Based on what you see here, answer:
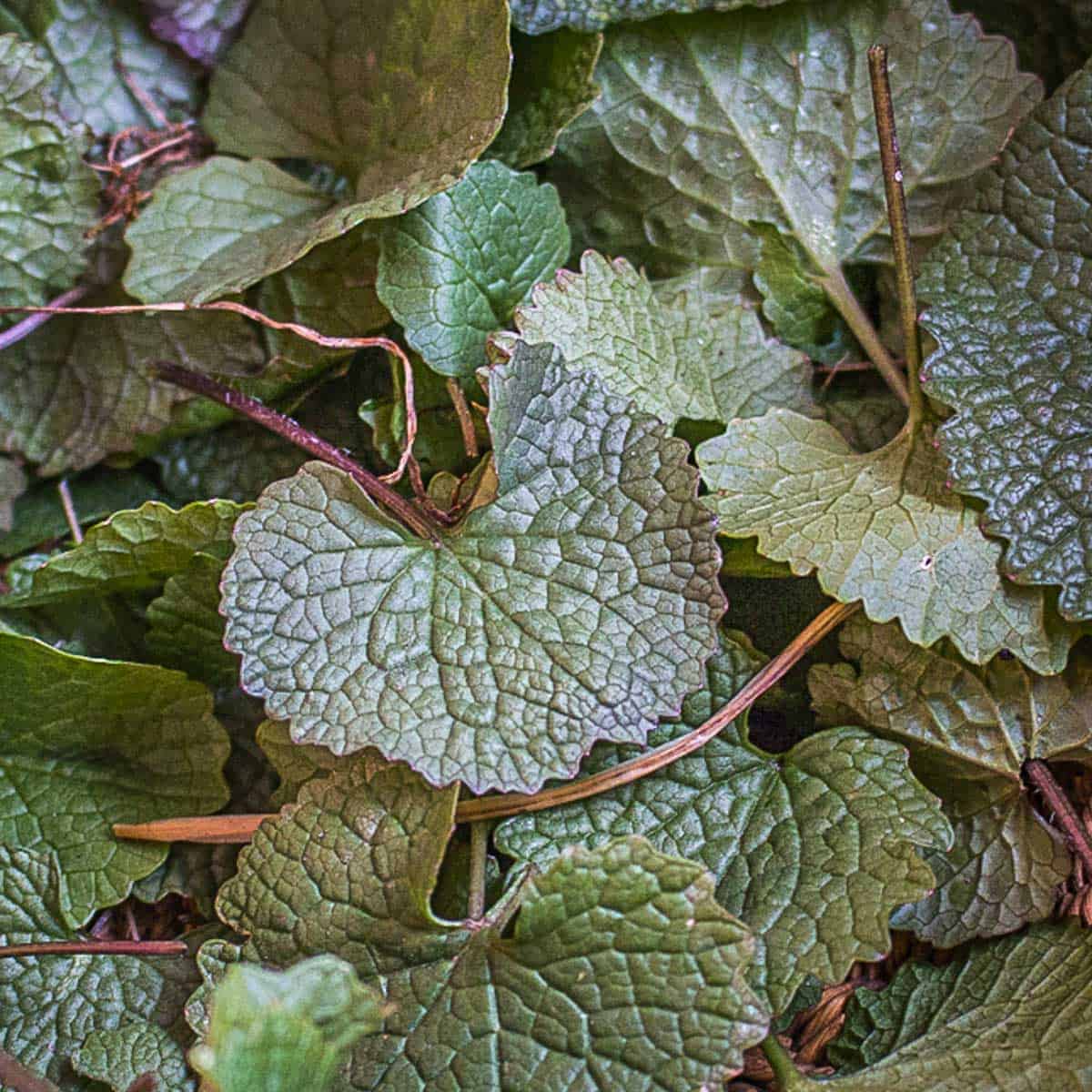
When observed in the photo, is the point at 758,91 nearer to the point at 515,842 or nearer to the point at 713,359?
the point at 713,359

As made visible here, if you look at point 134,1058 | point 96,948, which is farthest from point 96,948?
point 134,1058

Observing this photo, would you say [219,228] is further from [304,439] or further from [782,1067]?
[782,1067]

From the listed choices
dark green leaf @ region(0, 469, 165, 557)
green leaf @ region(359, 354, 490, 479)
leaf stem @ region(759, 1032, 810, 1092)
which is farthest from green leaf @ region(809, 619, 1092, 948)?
dark green leaf @ region(0, 469, 165, 557)

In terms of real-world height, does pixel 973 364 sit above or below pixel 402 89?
below

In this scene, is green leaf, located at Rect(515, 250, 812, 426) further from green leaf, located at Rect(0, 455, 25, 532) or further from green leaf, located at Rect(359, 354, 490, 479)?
green leaf, located at Rect(0, 455, 25, 532)

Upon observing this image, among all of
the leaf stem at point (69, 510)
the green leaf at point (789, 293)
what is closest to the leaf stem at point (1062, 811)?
the green leaf at point (789, 293)

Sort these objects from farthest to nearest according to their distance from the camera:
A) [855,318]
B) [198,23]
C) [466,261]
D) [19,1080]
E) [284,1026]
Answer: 1. [198,23]
2. [855,318]
3. [466,261]
4. [19,1080]
5. [284,1026]

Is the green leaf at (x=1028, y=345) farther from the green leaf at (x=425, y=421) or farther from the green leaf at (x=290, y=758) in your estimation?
the green leaf at (x=290, y=758)

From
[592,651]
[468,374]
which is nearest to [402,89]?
[468,374]
